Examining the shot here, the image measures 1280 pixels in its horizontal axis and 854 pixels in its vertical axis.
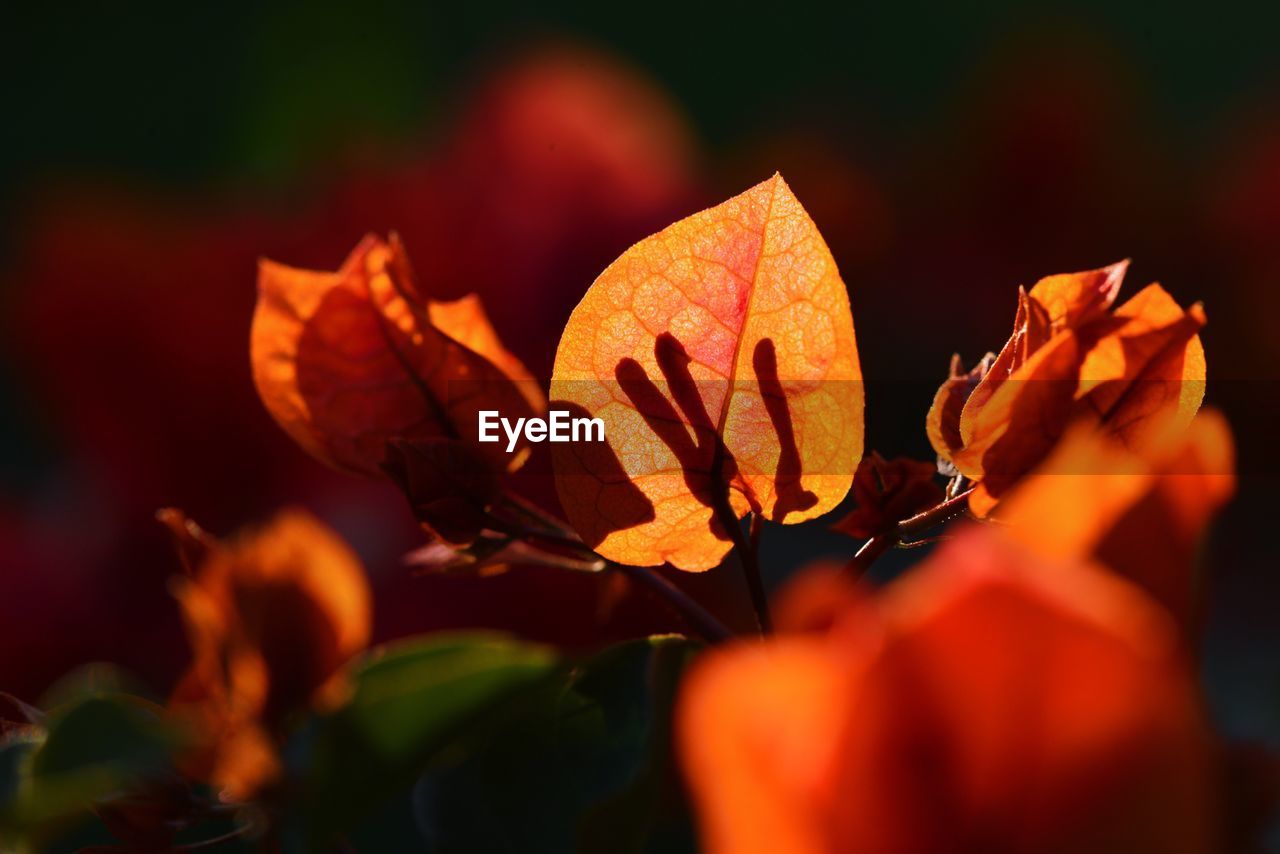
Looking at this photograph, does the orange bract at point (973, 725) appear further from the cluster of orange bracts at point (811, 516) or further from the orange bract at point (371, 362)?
the orange bract at point (371, 362)

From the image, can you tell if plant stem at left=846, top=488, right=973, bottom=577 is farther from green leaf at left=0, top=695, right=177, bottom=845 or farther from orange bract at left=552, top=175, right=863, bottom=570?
green leaf at left=0, top=695, right=177, bottom=845

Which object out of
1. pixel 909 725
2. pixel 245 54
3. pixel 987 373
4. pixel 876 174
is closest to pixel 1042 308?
pixel 987 373

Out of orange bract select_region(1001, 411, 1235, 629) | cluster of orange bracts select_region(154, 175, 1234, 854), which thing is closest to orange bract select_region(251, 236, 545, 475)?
cluster of orange bracts select_region(154, 175, 1234, 854)

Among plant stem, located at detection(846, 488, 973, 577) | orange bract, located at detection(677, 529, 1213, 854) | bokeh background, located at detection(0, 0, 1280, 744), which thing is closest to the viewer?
orange bract, located at detection(677, 529, 1213, 854)

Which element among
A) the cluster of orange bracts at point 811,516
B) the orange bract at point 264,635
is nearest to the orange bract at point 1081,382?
the cluster of orange bracts at point 811,516

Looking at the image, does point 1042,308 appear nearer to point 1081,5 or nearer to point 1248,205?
point 1248,205

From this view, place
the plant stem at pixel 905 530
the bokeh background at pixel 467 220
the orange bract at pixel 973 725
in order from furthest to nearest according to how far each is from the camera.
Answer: the bokeh background at pixel 467 220
the plant stem at pixel 905 530
the orange bract at pixel 973 725

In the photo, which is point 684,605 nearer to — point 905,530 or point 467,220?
point 905,530
